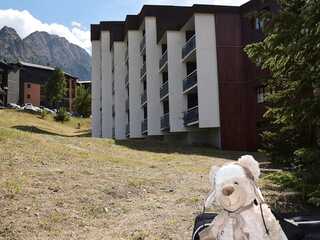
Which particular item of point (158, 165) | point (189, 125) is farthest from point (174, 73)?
point (158, 165)

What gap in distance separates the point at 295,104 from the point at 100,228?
14.2ft

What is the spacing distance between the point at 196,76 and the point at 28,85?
74949 millimetres

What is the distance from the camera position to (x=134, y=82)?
47000 mm

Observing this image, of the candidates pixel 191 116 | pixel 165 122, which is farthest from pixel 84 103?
pixel 191 116

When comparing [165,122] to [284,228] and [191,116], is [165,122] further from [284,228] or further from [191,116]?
[284,228]

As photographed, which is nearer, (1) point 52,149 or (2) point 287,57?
(2) point 287,57

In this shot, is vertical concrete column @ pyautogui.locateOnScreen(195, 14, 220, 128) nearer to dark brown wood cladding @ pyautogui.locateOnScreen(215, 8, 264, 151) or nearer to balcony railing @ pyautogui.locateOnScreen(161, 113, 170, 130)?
dark brown wood cladding @ pyautogui.locateOnScreen(215, 8, 264, 151)

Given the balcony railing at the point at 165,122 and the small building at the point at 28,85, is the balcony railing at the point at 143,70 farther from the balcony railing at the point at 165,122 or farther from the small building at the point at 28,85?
the small building at the point at 28,85

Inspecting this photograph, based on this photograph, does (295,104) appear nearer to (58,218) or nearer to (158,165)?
(58,218)

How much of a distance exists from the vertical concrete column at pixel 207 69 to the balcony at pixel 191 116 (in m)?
0.74

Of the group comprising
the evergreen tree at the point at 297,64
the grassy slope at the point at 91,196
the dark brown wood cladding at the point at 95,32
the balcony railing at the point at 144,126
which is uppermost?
the dark brown wood cladding at the point at 95,32

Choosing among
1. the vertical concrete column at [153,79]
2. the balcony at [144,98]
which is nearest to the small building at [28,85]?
the balcony at [144,98]

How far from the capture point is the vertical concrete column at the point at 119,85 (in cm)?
5234

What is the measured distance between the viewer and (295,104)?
8.86 m
